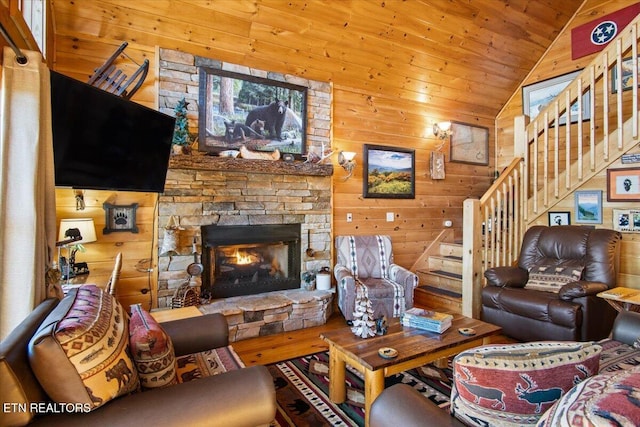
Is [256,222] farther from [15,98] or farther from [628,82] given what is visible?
[628,82]

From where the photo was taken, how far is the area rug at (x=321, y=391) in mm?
2076

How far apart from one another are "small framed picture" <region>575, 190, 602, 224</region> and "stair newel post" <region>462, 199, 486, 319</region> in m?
0.98

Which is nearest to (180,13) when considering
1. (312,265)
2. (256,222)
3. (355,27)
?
(355,27)

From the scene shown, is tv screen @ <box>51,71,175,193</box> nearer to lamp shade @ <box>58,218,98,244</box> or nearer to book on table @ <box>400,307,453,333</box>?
lamp shade @ <box>58,218,98,244</box>

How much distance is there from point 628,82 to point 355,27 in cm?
334

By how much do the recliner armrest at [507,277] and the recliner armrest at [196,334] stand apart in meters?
2.55

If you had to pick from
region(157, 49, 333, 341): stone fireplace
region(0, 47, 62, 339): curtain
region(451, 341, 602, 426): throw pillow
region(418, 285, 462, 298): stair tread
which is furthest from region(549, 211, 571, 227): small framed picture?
region(0, 47, 62, 339): curtain

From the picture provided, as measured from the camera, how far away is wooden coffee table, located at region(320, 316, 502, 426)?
1.90 meters

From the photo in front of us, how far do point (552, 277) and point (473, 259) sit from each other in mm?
731

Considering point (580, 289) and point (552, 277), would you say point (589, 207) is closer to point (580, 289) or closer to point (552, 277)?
point (552, 277)

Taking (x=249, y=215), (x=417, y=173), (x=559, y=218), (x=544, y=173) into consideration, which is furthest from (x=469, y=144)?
(x=249, y=215)

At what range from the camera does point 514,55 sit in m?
4.91

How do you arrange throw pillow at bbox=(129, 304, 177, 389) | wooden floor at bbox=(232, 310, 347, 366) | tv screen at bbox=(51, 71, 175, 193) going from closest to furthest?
throw pillow at bbox=(129, 304, 177, 389) → tv screen at bbox=(51, 71, 175, 193) → wooden floor at bbox=(232, 310, 347, 366)

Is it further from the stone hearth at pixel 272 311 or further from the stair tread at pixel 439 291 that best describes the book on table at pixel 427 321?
the stair tread at pixel 439 291
